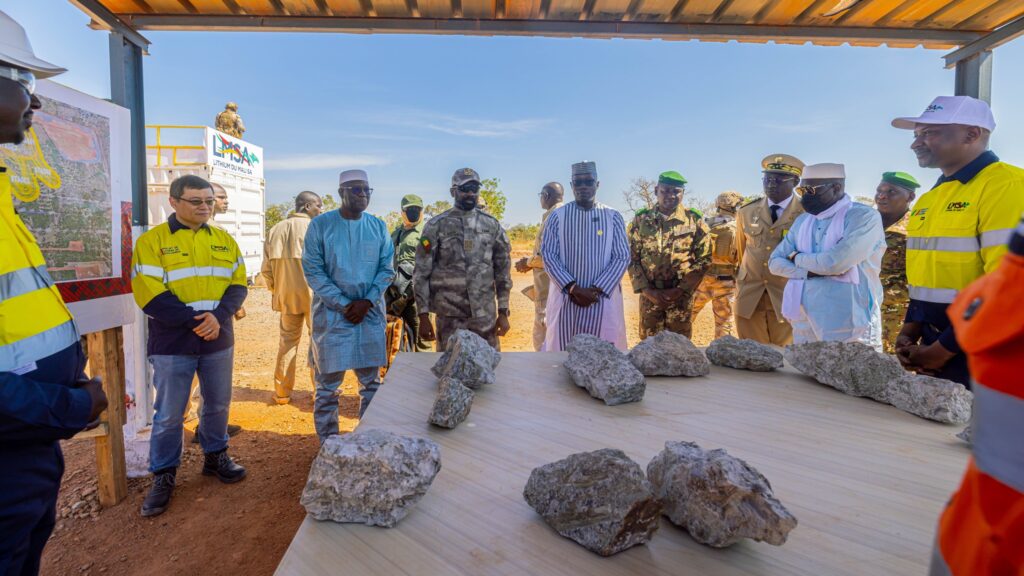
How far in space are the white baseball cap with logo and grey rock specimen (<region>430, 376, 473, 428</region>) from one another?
2495mm

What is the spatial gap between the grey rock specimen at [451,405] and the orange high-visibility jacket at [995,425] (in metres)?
1.40

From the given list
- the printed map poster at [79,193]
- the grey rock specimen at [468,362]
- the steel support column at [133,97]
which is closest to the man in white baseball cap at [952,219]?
the grey rock specimen at [468,362]

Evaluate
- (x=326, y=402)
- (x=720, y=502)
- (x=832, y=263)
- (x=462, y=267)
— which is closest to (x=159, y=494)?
(x=326, y=402)

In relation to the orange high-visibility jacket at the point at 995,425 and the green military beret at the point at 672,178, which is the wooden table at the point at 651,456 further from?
the green military beret at the point at 672,178

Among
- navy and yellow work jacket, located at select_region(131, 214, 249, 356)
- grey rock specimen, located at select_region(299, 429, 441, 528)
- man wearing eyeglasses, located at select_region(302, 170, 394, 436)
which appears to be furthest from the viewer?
man wearing eyeglasses, located at select_region(302, 170, 394, 436)

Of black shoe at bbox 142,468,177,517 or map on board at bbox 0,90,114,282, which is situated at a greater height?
map on board at bbox 0,90,114,282

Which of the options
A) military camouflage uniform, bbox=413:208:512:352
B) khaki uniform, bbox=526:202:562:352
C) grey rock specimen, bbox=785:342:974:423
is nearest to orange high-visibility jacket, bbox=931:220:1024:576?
grey rock specimen, bbox=785:342:974:423

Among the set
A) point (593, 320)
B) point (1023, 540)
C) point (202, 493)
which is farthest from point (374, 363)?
point (1023, 540)

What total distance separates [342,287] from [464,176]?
1310 mm

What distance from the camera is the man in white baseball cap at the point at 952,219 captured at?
2.21 metres

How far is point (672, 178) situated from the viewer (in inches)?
186

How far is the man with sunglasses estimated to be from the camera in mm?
4004

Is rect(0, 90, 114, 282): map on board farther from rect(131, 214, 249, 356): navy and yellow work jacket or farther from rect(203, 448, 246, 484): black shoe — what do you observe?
rect(203, 448, 246, 484): black shoe

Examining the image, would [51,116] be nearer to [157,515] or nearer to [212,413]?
[212,413]
